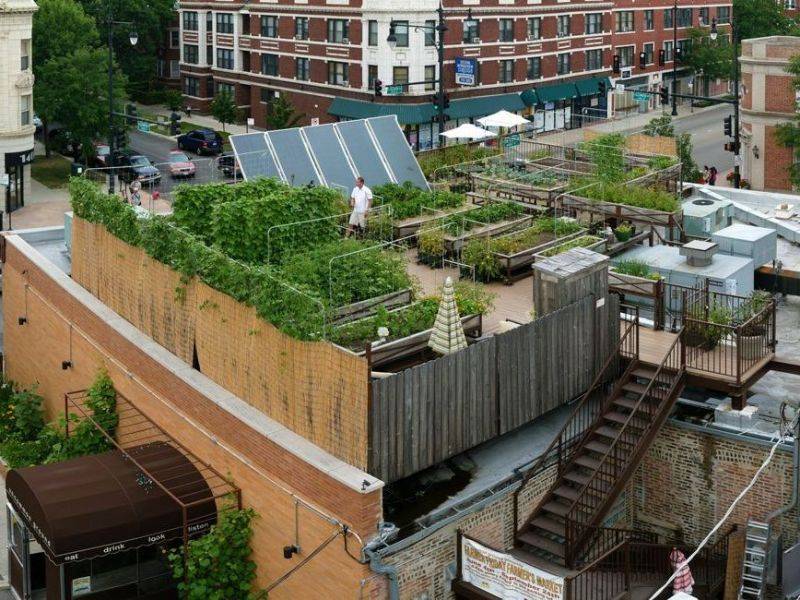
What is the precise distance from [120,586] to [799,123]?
131 feet

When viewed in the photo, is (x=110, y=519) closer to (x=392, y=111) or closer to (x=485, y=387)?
(x=485, y=387)

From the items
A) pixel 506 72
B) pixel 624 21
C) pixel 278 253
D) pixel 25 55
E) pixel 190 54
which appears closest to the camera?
pixel 278 253

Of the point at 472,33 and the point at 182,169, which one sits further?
the point at 472,33

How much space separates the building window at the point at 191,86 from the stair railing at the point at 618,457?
245ft

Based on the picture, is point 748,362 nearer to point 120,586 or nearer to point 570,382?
point 570,382

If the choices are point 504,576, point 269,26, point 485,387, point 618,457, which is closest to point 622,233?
point 485,387

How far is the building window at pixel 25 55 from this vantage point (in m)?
61.6

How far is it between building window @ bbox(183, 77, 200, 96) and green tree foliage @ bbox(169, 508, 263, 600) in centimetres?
7360

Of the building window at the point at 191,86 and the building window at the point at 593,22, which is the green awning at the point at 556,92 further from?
the building window at the point at 191,86

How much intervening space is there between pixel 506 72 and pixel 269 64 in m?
15.9

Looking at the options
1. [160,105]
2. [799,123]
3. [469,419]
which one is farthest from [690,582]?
[160,105]

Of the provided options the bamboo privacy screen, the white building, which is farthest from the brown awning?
the white building

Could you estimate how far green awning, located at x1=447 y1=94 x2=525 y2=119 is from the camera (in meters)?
73.5

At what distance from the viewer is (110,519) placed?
64.9ft
